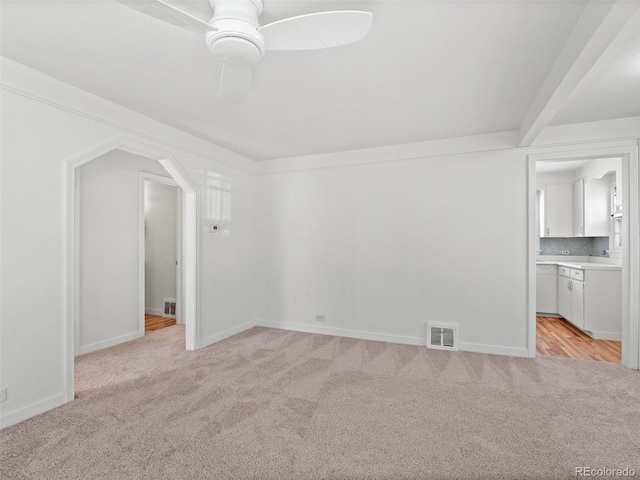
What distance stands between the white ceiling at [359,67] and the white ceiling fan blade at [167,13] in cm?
31

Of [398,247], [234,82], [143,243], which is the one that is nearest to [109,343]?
[143,243]

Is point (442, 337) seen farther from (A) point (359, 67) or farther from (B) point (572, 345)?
(A) point (359, 67)

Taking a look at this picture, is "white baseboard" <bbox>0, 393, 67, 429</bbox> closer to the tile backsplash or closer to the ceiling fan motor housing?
the ceiling fan motor housing

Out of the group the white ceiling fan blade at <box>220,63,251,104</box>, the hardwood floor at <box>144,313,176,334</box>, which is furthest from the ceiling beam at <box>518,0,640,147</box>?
the hardwood floor at <box>144,313,176,334</box>

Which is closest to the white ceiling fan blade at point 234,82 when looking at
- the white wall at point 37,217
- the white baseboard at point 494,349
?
the white wall at point 37,217

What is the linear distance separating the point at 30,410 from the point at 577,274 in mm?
6332

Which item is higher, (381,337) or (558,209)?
(558,209)

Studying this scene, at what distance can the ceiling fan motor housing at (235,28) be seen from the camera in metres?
1.58

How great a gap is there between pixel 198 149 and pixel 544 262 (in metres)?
5.81

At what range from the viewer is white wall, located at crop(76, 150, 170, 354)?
372cm

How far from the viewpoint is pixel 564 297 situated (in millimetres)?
5133

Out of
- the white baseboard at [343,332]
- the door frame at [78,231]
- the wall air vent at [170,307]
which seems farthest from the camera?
the wall air vent at [170,307]

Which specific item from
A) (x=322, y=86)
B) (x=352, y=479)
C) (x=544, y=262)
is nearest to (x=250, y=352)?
(x=352, y=479)

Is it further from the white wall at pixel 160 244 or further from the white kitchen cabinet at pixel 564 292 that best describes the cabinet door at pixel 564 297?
the white wall at pixel 160 244
